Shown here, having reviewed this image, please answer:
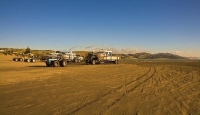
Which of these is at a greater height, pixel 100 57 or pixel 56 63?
pixel 100 57

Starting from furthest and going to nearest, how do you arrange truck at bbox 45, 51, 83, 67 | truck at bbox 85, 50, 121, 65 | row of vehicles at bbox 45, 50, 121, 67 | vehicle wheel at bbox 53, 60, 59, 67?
truck at bbox 85, 50, 121, 65 → row of vehicles at bbox 45, 50, 121, 67 → truck at bbox 45, 51, 83, 67 → vehicle wheel at bbox 53, 60, 59, 67

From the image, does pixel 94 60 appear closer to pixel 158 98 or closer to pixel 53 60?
pixel 53 60

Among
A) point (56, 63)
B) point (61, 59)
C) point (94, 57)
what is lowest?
point (56, 63)

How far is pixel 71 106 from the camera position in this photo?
21.1ft

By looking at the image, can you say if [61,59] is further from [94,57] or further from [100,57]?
[100,57]

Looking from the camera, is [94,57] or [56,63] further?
[94,57]

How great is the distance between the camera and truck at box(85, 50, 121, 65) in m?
33.4

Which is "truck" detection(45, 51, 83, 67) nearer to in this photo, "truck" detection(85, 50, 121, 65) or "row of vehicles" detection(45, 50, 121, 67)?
"row of vehicles" detection(45, 50, 121, 67)

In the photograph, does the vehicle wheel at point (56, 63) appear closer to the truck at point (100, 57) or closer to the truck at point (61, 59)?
the truck at point (61, 59)

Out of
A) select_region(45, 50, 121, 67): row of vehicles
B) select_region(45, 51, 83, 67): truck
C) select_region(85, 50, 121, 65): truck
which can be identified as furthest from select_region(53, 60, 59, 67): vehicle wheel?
select_region(85, 50, 121, 65): truck

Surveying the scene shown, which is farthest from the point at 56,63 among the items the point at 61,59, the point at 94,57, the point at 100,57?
the point at 100,57

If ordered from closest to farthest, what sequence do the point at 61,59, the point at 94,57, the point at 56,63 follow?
the point at 56,63 → the point at 61,59 → the point at 94,57

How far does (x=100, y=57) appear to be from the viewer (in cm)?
3384

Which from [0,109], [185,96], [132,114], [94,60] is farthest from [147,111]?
[94,60]
